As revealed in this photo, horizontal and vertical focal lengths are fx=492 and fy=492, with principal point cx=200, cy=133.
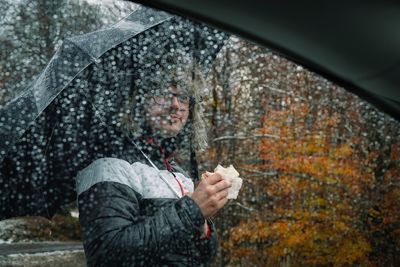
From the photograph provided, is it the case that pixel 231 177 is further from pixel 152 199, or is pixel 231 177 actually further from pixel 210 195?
pixel 152 199

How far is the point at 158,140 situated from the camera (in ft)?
4.75

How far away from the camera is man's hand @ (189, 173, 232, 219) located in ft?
4.46

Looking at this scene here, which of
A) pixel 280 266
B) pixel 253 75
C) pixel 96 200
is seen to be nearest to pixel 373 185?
pixel 280 266

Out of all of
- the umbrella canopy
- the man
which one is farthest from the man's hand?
the umbrella canopy

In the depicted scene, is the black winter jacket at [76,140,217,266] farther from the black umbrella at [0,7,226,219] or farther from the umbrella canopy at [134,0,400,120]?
the umbrella canopy at [134,0,400,120]

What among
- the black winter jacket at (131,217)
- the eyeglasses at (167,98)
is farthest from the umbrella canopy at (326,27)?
the black winter jacket at (131,217)

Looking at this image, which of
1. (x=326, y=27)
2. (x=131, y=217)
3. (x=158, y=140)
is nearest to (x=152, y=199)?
(x=131, y=217)

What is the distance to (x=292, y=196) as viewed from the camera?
1590mm

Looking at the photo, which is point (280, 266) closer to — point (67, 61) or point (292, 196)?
point (292, 196)

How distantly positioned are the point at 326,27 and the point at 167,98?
551 millimetres

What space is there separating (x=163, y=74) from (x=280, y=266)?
0.69 m

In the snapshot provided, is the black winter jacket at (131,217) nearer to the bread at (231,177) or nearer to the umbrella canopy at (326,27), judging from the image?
the bread at (231,177)

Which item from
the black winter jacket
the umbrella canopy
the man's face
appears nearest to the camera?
the umbrella canopy

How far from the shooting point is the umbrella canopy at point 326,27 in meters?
1.07
